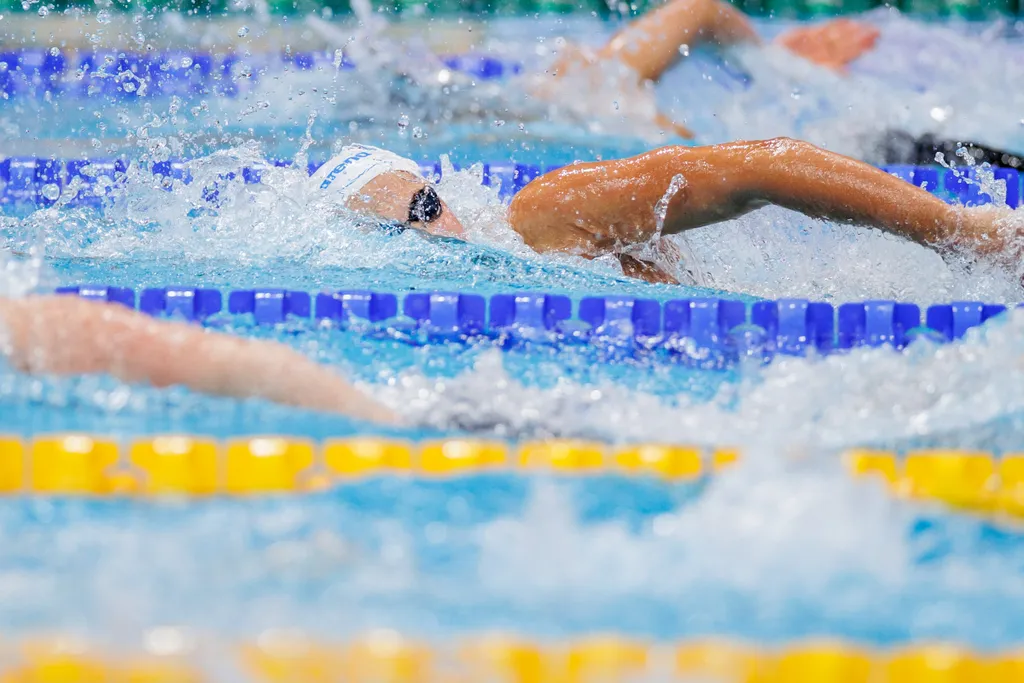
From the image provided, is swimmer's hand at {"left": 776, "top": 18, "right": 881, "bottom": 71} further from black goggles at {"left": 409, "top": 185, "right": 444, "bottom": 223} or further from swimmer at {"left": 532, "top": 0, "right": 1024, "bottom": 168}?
black goggles at {"left": 409, "top": 185, "right": 444, "bottom": 223}

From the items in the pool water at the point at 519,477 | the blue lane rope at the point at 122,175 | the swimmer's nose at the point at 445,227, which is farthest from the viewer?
the blue lane rope at the point at 122,175

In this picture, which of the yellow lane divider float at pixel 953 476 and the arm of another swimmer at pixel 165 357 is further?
the arm of another swimmer at pixel 165 357

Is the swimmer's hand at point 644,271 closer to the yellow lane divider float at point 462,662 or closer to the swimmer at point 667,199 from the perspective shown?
the swimmer at point 667,199

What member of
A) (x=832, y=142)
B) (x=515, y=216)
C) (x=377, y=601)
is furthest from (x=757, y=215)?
(x=377, y=601)

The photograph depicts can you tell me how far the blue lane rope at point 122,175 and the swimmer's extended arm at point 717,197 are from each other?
91cm

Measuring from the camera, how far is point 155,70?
510 cm

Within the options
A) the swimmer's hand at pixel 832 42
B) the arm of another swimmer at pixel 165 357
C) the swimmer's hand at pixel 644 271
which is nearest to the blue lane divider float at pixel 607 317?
the swimmer's hand at pixel 644 271

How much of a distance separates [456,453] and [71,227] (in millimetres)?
1826

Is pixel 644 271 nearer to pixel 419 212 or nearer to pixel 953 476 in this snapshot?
pixel 419 212

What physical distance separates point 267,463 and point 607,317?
90 cm

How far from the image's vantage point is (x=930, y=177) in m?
3.62

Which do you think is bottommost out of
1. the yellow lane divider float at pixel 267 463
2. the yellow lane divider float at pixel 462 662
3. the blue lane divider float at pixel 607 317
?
the yellow lane divider float at pixel 462 662

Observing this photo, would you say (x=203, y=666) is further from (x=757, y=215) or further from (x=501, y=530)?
(x=757, y=215)

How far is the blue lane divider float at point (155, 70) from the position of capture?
4953 millimetres
